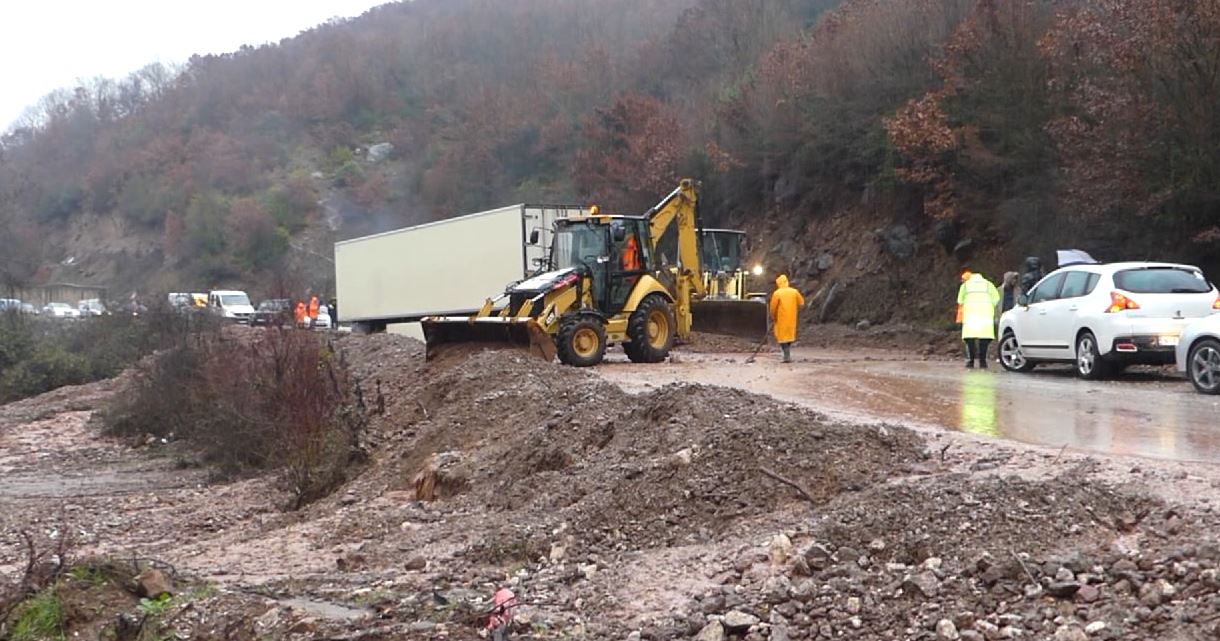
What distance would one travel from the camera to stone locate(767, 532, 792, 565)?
22.2 feet

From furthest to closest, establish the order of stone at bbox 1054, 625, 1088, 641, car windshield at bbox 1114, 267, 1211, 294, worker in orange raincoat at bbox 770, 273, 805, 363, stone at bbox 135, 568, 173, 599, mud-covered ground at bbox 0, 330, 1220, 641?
worker in orange raincoat at bbox 770, 273, 805, 363 < car windshield at bbox 1114, 267, 1211, 294 < stone at bbox 135, 568, 173, 599 < mud-covered ground at bbox 0, 330, 1220, 641 < stone at bbox 1054, 625, 1088, 641

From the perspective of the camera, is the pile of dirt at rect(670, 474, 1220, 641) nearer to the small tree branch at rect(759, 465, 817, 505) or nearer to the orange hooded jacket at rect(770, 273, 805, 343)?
the small tree branch at rect(759, 465, 817, 505)

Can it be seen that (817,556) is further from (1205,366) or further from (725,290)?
(725,290)

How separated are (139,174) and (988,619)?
3871 inches

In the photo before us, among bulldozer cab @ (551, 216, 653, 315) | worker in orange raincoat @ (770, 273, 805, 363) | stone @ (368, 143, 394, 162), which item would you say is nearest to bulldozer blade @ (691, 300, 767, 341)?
worker in orange raincoat @ (770, 273, 805, 363)

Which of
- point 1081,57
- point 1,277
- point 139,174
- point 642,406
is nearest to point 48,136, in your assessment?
point 139,174

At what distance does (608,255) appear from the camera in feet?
70.3

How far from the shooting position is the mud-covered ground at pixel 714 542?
601 centimetres

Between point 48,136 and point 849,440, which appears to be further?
point 48,136

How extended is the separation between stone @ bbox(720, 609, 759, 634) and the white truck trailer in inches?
784

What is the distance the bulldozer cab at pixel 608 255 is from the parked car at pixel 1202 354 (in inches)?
373

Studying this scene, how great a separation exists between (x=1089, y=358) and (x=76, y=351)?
3141cm

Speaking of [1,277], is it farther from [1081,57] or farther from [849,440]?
[849,440]

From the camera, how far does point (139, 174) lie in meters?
95.8
